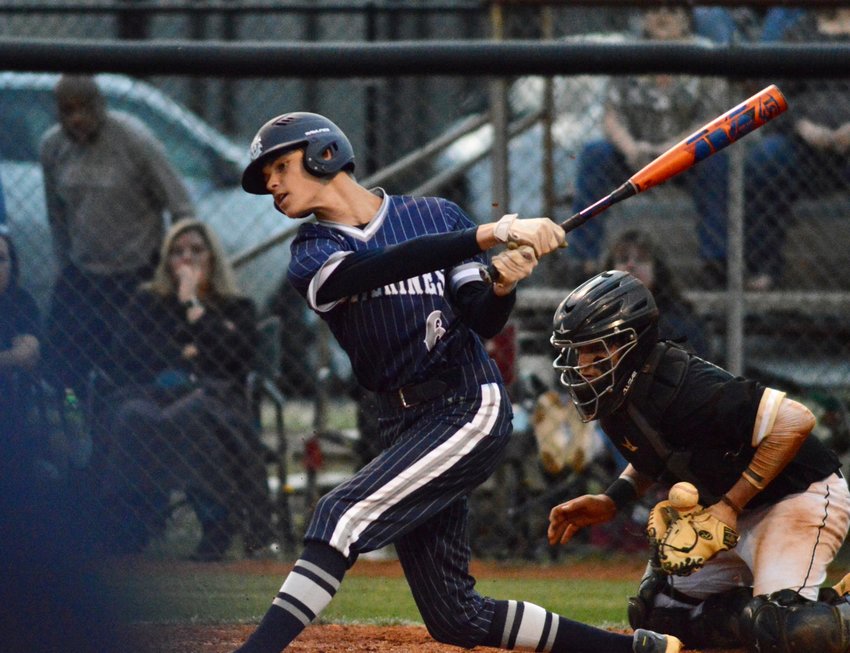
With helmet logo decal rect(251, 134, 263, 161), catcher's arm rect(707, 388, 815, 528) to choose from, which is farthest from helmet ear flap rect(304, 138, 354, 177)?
catcher's arm rect(707, 388, 815, 528)

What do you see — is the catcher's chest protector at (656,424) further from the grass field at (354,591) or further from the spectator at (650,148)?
the spectator at (650,148)

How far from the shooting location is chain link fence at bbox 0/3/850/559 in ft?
18.3

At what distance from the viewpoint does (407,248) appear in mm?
3312

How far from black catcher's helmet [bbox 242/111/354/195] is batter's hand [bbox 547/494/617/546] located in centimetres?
117

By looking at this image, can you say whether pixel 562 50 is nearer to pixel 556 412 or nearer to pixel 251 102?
pixel 556 412

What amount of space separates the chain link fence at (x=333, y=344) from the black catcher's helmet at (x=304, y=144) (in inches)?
82.3

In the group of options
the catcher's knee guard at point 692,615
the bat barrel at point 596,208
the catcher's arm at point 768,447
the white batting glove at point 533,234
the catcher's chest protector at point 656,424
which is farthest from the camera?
the catcher's knee guard at point 692,615

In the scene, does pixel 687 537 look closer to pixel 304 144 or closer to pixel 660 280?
Result: pixel 304 144

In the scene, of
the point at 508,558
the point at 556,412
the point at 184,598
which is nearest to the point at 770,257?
the point at 556,412

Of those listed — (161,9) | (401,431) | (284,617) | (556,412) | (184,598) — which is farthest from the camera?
(161,9)

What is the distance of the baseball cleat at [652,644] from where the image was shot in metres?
3.51

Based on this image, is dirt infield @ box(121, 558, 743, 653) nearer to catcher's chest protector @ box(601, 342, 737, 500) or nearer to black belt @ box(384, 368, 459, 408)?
catcher's chest protector @ box(601, 342, 737, 500)

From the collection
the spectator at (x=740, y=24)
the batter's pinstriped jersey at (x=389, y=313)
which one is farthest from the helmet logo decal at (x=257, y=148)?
the spectator at (x=740, y=24)

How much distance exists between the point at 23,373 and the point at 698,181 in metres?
2.99
